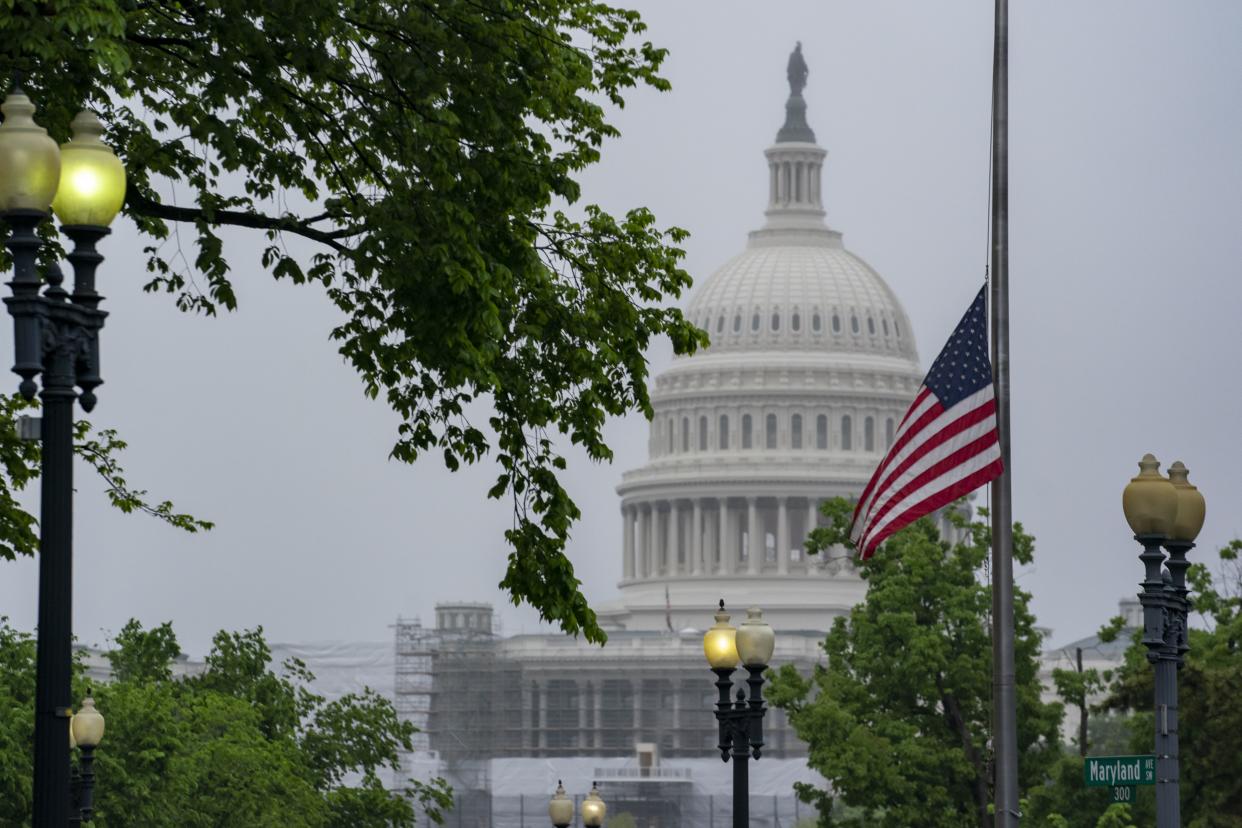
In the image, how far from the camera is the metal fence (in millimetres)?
179000

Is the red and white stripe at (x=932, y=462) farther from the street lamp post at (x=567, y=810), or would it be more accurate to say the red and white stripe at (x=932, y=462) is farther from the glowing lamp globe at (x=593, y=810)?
the glowing lamp globe at (x=593, y=810)

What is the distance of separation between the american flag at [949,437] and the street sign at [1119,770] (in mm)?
5463

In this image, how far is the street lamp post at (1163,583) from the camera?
25.2 meters

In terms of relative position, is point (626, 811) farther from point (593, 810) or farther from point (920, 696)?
point (593, 810)

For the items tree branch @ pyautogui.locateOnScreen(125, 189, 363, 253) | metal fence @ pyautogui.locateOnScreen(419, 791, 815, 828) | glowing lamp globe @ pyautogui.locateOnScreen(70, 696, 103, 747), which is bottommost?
metal fence @ pyautogui.locateOnScreen(419, 791, 815, 828)

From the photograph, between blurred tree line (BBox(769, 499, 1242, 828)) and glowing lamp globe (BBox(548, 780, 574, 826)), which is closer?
glowing lamp globe (BBox(548, 780, 574, 826))

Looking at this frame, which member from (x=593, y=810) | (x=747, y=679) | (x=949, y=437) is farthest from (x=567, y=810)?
(x=949, y=437)

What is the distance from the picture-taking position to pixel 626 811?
615 ft

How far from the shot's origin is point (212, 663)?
3339 inches

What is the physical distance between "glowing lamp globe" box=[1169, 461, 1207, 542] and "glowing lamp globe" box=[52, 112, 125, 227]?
9.58 m

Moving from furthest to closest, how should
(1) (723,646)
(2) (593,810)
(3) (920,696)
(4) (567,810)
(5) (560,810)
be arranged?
1. (3) (920,696)
2. (2) (593,810)
3. (4) (567,810)
4. (5) (560,810)
5. (1) (723,646)

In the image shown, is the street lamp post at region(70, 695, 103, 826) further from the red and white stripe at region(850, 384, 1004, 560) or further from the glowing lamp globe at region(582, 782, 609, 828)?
the red and white stripe at region(850, 384, 1004, 560)

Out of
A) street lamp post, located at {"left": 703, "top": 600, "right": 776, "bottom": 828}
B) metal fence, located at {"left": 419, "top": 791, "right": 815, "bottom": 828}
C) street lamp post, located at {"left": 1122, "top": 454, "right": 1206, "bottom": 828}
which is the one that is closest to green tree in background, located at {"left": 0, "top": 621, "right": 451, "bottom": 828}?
street lamp post, located at {"left": 703, "top": 600, "right": 776, "bottom": 828}

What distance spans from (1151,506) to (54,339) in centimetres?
954
